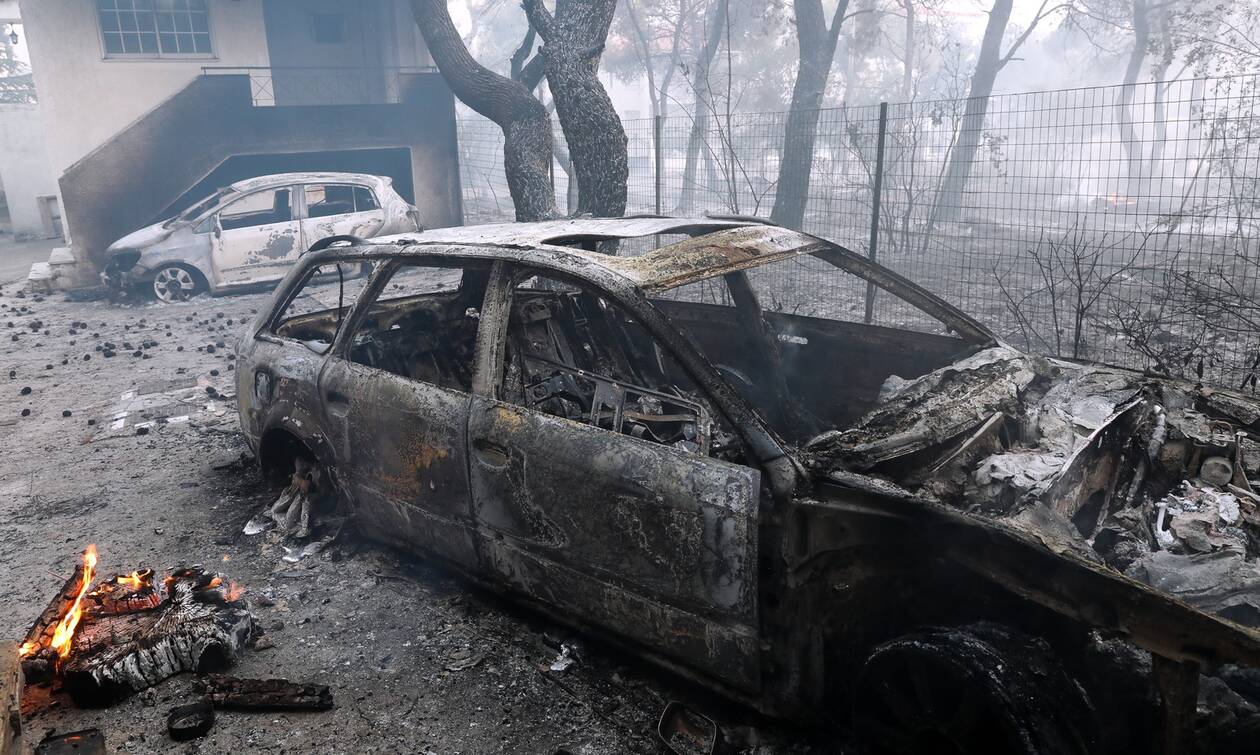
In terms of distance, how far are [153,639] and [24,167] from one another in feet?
75.6

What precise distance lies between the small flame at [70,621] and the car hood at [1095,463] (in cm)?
297

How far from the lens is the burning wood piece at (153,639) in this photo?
320 cm

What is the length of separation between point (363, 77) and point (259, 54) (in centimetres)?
242

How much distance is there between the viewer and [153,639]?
3.34 metres

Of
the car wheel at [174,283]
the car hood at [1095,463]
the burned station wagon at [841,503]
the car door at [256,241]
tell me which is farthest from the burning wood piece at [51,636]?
the car wheel at [174,283]

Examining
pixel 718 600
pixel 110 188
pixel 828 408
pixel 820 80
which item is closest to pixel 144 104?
pixel 110 188

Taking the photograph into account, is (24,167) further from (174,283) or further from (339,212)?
(339,212)

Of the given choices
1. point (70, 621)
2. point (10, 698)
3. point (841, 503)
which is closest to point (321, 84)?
point (70, 621)

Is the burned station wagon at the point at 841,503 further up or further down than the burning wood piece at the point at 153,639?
further up

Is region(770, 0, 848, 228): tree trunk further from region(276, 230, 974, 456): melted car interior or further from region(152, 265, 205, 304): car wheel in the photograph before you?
region(152, 265, 205, 304): car wheel

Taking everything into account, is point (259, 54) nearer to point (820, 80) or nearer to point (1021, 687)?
point (820, 80)

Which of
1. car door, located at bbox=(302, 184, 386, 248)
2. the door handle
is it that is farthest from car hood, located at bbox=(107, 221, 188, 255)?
the door handle

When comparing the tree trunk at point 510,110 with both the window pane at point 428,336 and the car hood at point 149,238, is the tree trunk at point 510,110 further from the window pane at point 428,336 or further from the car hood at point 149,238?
the window pane at point 428,336

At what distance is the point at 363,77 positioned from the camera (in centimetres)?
1762
